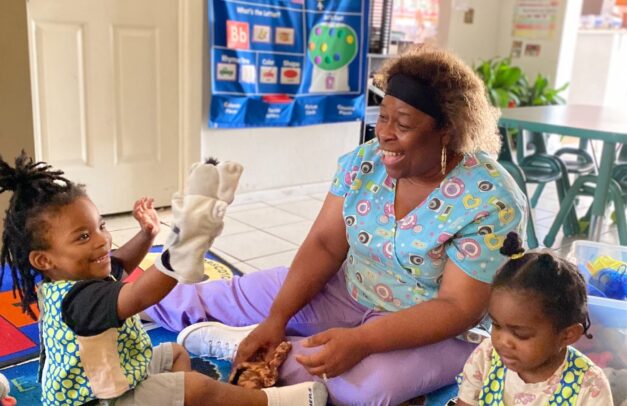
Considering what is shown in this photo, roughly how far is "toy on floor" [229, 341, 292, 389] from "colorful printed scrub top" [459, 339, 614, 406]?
0.43 m

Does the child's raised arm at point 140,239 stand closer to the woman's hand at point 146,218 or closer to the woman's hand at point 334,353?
the woman's hand at point 146,218

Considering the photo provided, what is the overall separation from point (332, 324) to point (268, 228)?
1508 millimetres

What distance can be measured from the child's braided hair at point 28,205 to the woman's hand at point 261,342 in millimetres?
492

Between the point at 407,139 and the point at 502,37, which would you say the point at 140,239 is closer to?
the point at 407,139

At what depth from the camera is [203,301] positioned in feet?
5.79

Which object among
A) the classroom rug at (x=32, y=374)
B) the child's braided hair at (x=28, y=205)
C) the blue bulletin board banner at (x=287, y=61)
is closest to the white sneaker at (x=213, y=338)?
the classroom rug at (x=32, y=374)

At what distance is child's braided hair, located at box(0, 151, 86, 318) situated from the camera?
1131 millimetres

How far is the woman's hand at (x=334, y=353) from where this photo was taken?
1.31m

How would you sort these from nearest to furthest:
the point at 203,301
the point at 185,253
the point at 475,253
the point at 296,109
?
the point at 185,253 → the point at 475,253 → the point at 203,301 → the point at 296,109

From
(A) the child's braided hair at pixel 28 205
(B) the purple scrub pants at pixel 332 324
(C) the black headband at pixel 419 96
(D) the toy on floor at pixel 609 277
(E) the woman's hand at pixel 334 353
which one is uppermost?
(C) the black headband at pixel 419 96

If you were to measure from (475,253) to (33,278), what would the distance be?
35.2 inches

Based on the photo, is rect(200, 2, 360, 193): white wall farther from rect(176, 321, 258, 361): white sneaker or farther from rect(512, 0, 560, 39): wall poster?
rect(512, 0, 560, 39): wall poster

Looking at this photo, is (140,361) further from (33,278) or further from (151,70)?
(151,70)

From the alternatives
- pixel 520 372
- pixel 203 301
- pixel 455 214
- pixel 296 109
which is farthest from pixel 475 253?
pixel 296 109
